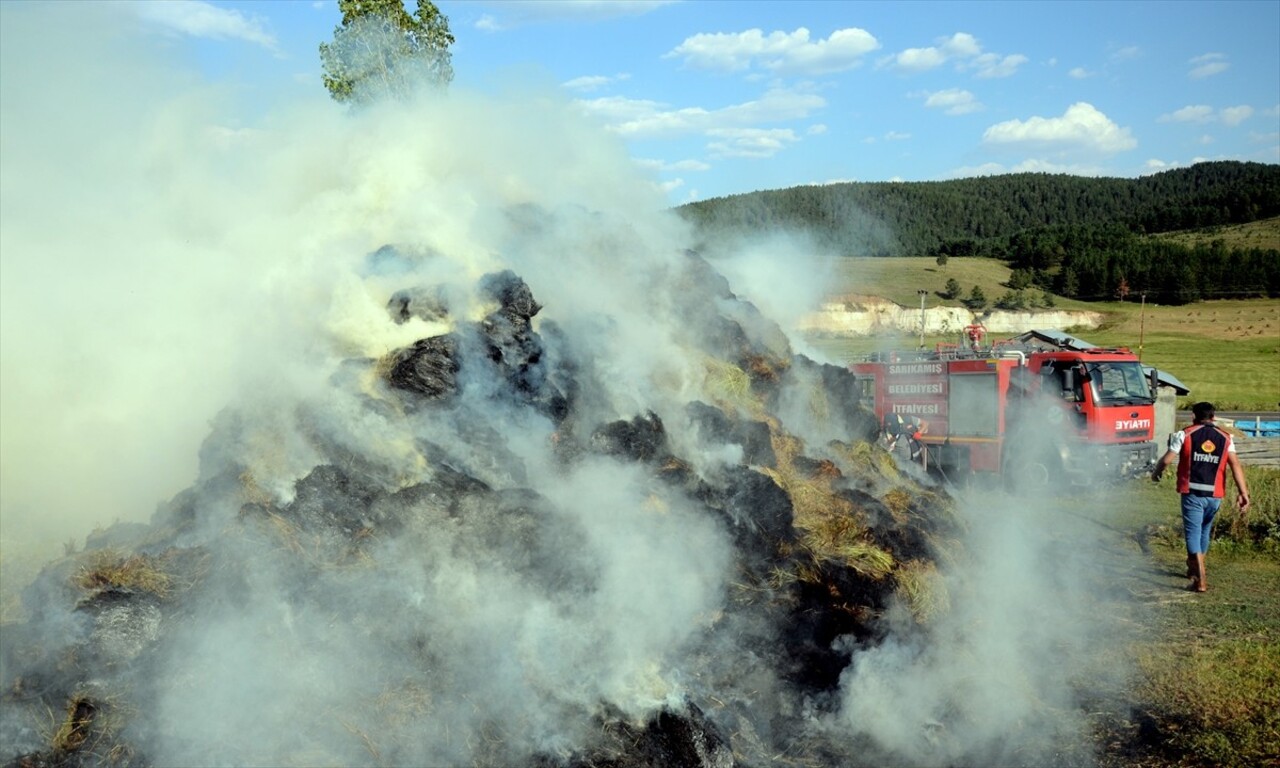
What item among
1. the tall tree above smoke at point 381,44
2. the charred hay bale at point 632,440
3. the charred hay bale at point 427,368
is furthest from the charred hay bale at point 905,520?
the tall tree above smoke at point 381,44

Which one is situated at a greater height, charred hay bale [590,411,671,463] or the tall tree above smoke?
the tall tree above smoke

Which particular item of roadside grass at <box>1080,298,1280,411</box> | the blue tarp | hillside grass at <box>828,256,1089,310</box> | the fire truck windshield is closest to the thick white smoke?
the fire truck windshield

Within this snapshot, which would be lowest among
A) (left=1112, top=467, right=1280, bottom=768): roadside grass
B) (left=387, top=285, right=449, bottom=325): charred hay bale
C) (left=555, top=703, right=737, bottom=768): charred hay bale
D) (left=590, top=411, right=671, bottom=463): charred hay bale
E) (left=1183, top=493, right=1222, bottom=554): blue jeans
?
(left=1112, top=467, right=1280, bottom=768): roadside grass

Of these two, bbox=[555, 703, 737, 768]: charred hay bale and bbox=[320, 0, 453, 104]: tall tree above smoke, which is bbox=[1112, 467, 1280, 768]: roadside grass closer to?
bbox=[555, 703, 737, 768]: charred hay bale

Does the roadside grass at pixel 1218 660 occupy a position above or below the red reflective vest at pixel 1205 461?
below

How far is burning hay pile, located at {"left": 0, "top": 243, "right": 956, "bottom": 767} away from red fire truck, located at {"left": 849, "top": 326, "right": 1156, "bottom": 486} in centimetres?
899

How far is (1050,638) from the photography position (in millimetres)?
7551

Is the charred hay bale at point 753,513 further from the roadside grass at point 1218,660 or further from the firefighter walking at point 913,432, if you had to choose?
the firefighter walking at point 913,432

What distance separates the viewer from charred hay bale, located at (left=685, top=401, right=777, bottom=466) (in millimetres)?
8484

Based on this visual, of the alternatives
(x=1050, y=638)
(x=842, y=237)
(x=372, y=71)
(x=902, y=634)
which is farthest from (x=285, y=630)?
(x=372, y=71)

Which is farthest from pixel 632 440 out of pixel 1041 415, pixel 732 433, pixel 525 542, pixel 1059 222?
pixel 1059 222

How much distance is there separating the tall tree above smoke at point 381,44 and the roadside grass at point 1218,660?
18593 millimetres

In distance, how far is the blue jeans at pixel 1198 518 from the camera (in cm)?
866

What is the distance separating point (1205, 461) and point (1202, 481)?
21 centimetres
